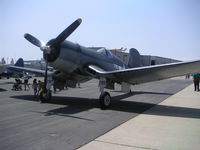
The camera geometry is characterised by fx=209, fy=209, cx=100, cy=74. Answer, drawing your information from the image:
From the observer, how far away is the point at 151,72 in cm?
938

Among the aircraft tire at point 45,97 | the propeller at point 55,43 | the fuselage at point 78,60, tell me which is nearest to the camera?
the propeller at point 55,43

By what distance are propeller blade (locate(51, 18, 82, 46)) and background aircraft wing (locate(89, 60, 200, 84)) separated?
6.64ft

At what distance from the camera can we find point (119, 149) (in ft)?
14.3

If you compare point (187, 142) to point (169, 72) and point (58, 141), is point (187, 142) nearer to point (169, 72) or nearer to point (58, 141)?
point (58, 141)

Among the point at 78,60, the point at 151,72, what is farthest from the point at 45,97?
the point at 151,72

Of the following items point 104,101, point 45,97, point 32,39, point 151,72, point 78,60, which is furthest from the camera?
point 45,97

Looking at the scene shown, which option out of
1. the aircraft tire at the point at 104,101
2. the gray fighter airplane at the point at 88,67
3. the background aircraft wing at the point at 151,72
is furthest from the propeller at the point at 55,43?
the aircraft tire at the point at 104,101

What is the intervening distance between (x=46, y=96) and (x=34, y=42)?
2665 millimetres

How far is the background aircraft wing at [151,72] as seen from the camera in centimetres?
834

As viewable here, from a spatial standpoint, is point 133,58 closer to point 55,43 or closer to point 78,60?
point 78,60

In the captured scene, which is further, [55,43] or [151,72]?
[151,72]

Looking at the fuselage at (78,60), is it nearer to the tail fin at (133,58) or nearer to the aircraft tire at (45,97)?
the aircraft tire at (45,97)

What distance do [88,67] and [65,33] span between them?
7.04ft

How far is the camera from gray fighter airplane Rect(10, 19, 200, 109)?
8.65m
